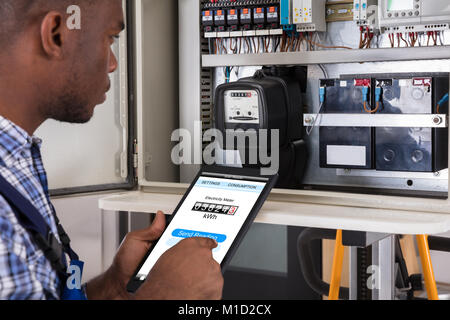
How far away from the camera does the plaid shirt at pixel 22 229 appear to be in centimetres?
93

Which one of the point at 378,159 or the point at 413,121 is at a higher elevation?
the point at 413,121

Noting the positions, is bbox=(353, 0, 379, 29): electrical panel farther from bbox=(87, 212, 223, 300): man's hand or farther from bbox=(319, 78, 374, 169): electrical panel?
bbox=(87, 212, 223, 300): man's hand

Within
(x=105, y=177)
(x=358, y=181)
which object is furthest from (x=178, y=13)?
(x=358, y=181)

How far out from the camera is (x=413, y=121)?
6.65 ft

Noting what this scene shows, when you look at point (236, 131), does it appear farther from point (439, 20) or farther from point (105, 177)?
point (439, 20)

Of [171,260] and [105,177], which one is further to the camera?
[105,177]

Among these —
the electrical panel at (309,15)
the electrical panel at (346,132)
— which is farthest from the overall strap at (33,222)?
the electrical panel at (309,15)

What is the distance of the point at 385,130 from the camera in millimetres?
2123

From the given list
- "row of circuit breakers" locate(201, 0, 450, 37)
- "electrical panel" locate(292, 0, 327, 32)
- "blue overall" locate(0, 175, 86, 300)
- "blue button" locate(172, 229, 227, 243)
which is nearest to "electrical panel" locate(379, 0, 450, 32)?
"row of circuit breakers" locate(201, 0, 450, 37)

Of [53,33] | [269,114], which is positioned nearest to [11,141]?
[53,33]
